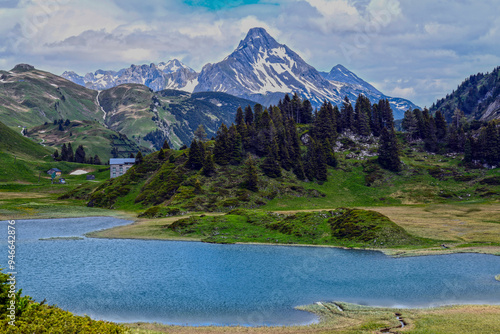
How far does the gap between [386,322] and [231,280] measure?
24773 millimetres

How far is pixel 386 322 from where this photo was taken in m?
35.8

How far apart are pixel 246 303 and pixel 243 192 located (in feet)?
327

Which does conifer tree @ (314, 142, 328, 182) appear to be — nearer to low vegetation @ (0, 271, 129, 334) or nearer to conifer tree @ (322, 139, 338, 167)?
conifer tree @ (322, 139, 338, 167)

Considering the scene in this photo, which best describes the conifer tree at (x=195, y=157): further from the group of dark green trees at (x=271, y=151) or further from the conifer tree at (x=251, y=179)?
the conifer tree at (x=251, y=179)

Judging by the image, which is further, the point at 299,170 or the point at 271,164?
the point at 299,170

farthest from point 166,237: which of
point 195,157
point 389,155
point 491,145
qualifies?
point 491,145

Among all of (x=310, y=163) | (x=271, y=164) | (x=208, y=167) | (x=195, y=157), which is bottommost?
(x=310, y=163)

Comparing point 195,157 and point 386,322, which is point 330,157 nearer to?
point 195,157

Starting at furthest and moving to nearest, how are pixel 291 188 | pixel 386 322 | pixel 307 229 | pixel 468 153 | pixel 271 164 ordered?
pixel 468 153 < pixel 271 164 < pixel 291 188 < pixel 307 229 < pixel 386 322

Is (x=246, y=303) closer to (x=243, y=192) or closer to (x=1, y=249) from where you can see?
(x=1, y=249)

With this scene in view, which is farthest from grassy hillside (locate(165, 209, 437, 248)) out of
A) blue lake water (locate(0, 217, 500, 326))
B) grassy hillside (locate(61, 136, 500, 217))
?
grassy hillside (locate(61, 136, 500, 217))

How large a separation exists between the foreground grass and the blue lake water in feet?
9.42

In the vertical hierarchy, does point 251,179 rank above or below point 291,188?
above

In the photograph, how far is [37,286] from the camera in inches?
1977
